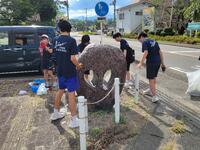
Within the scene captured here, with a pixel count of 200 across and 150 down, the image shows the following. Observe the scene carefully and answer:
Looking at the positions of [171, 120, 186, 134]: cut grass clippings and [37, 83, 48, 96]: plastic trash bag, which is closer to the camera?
[171, 120, 186, 134]: cut grass clippings

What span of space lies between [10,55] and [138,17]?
5924 centimetres

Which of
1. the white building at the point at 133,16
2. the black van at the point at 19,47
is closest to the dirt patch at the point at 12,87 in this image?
the black van at the point at 19,47

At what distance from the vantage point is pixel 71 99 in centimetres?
618

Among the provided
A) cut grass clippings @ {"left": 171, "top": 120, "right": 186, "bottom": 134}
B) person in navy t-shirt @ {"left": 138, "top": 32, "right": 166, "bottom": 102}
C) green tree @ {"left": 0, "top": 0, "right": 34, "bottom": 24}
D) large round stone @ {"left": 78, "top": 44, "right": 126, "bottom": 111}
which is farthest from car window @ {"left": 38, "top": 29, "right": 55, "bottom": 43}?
green tree @ {"left": 0, "top": 0, "right": 34, "bottom": 24}

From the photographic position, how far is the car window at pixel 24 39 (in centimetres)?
1226

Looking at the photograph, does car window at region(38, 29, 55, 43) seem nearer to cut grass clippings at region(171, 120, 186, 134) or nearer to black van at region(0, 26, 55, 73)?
black van at region(0, 26, 55, 73)

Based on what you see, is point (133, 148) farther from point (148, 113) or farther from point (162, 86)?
point (162, 86)

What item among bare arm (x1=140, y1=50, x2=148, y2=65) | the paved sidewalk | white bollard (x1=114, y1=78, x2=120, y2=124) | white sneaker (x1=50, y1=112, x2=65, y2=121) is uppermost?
bare arm (x1=140, y1=50, x2=148, y2=65)

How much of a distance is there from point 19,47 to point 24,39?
35cm

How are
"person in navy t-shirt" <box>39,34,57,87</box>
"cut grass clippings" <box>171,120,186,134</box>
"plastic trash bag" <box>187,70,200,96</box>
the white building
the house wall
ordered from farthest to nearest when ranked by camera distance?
the house wall < the white building < "person in navy t-shirt" <box>39,34,57,87</box> < "plastic trash bag" <box>187,70,200,96</box> < "cut grass clippings" <box>171,120,186,134</box>

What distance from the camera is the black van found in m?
12.2

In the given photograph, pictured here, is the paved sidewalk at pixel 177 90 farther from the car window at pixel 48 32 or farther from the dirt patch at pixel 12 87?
the dirt patch at pixel 12 87

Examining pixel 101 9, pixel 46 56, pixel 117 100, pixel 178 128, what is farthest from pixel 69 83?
pixel 101 9

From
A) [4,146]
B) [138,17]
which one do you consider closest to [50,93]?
[4,146]
